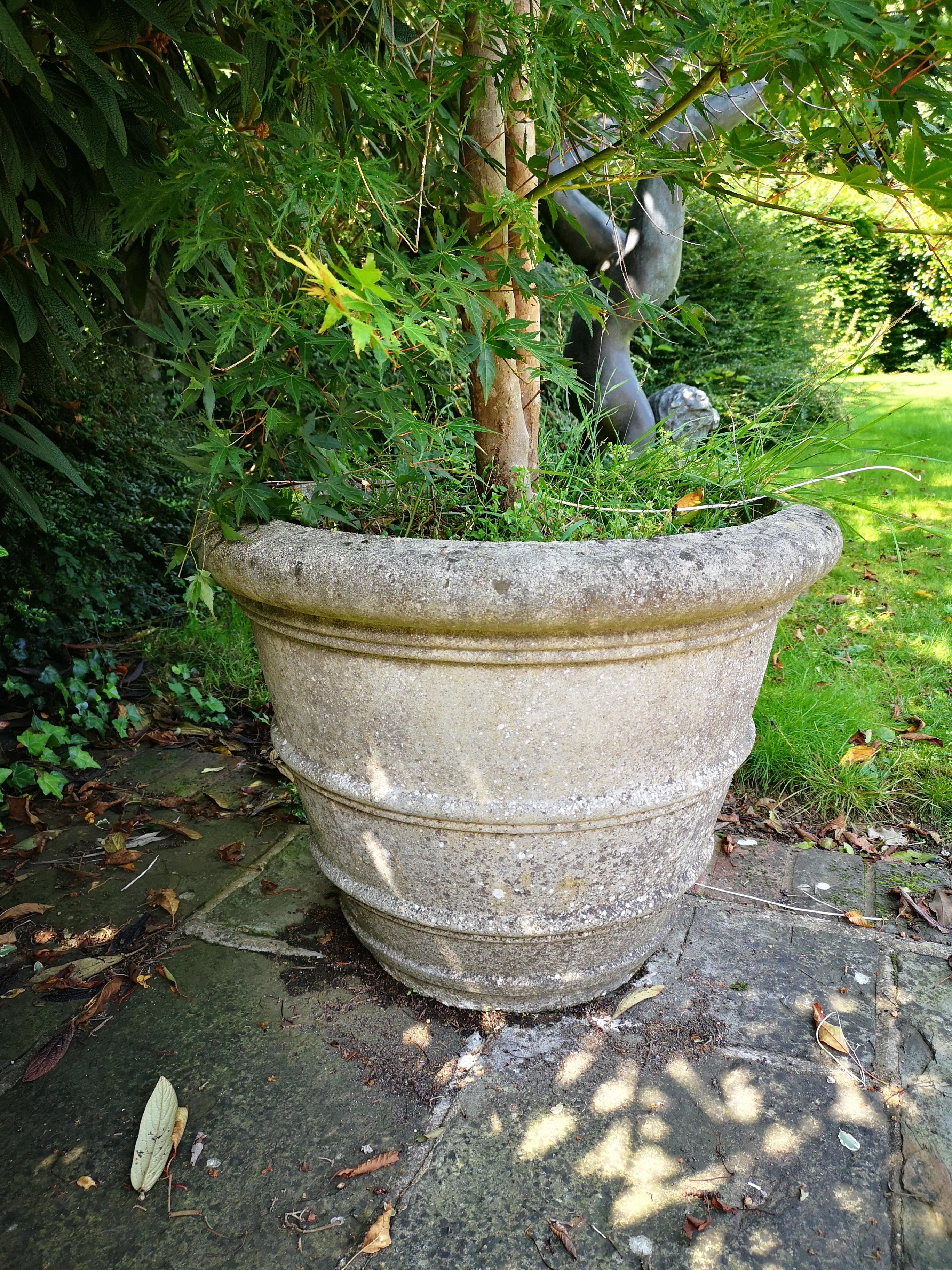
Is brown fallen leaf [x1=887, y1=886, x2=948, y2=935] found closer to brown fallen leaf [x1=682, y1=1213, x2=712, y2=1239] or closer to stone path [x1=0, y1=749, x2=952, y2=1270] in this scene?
stone path [x1=0, y1=749, x2=952, y2=1270]

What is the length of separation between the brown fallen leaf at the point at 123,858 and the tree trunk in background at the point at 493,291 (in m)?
1.36

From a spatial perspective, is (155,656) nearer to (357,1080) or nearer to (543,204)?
(357,1080)

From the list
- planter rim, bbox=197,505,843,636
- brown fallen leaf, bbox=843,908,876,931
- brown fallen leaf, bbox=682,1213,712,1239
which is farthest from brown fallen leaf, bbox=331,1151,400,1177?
brown fallen leaf, bbox=843,908,876,931

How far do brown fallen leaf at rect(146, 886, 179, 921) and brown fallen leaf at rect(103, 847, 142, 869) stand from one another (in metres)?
0.16

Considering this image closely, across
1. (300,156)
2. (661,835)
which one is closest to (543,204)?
(300,156)

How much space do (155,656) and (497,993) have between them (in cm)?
222

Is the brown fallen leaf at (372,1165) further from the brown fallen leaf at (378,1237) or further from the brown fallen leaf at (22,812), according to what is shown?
the brown fallen leaf at (22,812)

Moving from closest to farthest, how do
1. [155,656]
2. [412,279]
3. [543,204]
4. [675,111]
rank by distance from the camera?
1. [412,279]
2. [675,111]
3. [155,656]
4. [543,204]

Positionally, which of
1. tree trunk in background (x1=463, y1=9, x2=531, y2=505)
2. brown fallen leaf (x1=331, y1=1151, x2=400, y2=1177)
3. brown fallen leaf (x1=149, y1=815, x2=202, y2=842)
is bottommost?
brown fallen leaf (x1=331, y1=1151, x2=400, y2=1177)

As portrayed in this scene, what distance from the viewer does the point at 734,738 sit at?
1.58 m

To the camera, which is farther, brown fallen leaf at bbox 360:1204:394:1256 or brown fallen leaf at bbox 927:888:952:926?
brown fallen leaf at bbox 927:888:952:926

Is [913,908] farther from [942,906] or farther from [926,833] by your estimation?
[926,833]

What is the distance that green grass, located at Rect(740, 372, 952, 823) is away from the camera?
2459 mm

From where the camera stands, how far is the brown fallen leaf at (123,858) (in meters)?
2.25
